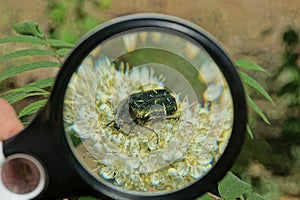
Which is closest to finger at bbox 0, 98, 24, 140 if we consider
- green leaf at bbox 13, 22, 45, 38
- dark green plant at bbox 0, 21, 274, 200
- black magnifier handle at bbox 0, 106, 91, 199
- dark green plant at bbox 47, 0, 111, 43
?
black magnifier handle at bbox 0, 106, 91, 199

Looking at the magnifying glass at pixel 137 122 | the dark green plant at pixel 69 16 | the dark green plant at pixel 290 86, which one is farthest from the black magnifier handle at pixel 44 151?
the dark green plant at pixel 290 86

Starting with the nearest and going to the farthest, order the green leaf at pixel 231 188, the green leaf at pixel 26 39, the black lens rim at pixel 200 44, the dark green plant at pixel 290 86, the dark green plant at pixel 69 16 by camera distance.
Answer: the black lens rim at pixel 200 44 → the green leaf at pixel 231 188 → the green leaf at pixel 26 39 → the dark green plant at pixel 69 16 → the dark green plant at pixel 290 86

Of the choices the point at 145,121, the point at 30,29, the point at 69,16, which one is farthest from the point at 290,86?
the point at 145,121

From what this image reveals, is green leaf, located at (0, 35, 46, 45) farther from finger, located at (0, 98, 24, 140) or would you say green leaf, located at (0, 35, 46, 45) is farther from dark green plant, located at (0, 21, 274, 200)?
finger, located at (0, 98, 24, 140)

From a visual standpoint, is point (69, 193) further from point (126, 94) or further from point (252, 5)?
point (252, 5)

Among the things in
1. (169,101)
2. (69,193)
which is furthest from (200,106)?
(69,193)

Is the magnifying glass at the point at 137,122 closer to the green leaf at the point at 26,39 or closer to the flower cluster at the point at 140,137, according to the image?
the flower cluster at the point at 140,137

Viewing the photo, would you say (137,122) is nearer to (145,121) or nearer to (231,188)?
(145,121)
